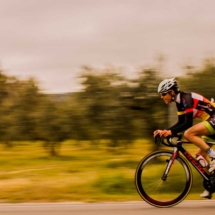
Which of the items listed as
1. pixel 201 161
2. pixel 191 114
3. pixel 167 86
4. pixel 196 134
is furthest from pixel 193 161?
pixel 167 86

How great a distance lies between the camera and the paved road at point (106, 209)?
625 cm

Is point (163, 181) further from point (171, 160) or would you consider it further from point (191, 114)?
point (191, 114)

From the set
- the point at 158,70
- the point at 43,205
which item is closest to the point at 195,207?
the point at 43,205

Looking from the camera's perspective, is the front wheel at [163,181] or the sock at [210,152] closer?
the sock at [210,152]

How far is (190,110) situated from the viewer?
632cm

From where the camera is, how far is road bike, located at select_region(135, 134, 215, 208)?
6625mm

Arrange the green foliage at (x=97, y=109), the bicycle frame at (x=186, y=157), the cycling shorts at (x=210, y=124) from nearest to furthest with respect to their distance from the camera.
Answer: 1. the cycling shorts at (x=210, y=124)
2. the bicycle frame at (x=186, y=157)
3. the green foliage at (x=97, y=109)

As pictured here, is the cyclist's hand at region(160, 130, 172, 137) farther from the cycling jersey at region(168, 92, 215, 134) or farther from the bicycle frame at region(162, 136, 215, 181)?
the bicycle frame at region(162, 136, 215, 181)

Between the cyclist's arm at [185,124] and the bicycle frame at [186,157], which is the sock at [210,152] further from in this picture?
the cyclist's arm at [185,124]

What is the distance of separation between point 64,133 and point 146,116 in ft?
15.7

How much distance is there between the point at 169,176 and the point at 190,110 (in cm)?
108

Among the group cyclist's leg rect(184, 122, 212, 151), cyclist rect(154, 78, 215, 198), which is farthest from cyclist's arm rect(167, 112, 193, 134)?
cyclist's leg rect(184, 122, 212, 151)

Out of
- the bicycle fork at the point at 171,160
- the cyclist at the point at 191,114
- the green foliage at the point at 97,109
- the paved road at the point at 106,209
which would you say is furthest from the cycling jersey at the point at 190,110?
the green foliage at the point at 97,109

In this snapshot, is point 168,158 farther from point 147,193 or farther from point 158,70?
point 158,70
